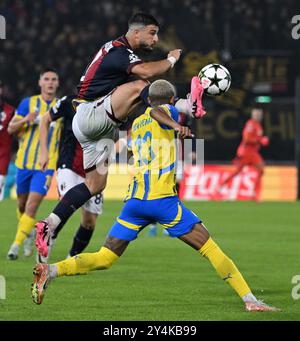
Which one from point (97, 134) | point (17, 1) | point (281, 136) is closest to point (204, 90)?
point (97, 134)

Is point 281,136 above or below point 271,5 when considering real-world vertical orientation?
below

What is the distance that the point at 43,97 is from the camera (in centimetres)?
1318

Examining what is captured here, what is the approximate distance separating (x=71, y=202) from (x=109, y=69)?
1259mm

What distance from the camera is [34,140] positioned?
13258 mm

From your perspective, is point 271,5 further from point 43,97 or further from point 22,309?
point 22,309

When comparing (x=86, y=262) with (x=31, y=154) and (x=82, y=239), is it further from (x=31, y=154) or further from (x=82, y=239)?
(x=31, y=154)

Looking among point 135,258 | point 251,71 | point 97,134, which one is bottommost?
point 135,258

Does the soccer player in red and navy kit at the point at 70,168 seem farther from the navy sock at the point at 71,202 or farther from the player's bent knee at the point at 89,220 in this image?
the navy sock at the point at 71,202

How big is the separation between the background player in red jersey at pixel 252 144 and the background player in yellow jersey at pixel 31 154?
11.6 meters

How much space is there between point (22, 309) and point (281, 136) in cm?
1701

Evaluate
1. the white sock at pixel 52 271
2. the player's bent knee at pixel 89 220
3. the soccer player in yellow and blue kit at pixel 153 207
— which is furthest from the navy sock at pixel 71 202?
the player's bent knee at pixel 89 220

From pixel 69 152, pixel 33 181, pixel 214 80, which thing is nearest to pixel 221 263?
pixel 214 80

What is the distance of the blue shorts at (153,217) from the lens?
8.33 m

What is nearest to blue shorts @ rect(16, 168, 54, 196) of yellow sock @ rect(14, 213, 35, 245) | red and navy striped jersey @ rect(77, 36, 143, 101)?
yellow sock @ rect(14, 213, 35, 245)
